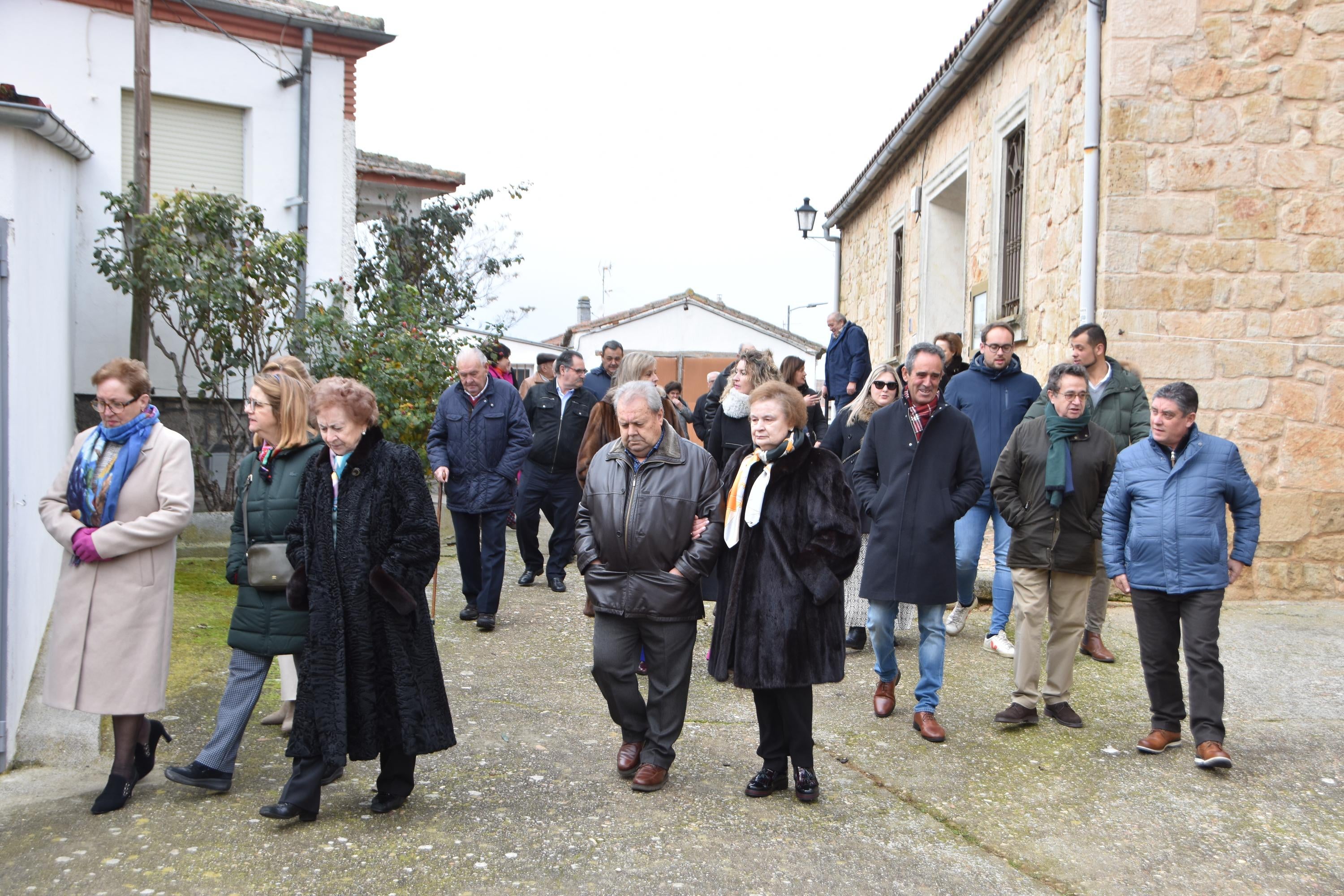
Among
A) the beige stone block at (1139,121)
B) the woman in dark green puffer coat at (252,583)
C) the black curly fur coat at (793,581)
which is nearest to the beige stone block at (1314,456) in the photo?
the beige stone block at (1139,121)

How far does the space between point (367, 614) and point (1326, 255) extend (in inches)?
293

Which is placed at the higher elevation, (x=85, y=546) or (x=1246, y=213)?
(x=1246, y=213)

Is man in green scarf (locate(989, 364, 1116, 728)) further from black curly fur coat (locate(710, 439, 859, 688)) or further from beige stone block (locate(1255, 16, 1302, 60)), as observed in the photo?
beige stone block (locate(1255, 16, 1302, 60))

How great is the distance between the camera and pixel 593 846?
4012mm

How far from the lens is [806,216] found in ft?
64.7

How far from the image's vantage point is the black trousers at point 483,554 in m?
7.47

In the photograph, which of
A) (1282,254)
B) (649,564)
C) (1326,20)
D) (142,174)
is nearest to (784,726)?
(649,564)

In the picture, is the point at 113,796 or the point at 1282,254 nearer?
the point at 113,796

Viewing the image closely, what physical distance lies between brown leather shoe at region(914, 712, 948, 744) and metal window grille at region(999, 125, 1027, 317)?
6108mm

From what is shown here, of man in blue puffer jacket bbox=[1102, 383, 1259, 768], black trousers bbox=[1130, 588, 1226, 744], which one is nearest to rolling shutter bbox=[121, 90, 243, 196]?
man in blue puffer jacket bbox=[1102, 383, 1259, 768]

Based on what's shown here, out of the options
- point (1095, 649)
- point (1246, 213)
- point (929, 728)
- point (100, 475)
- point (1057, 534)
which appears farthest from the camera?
point (1246, 213)

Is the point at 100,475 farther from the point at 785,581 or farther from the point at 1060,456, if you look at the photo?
the point at 1060,456

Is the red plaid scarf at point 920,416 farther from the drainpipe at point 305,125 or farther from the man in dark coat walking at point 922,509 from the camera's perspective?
the drainpipe at point 305,125

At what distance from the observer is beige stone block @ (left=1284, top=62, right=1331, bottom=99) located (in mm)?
8211
